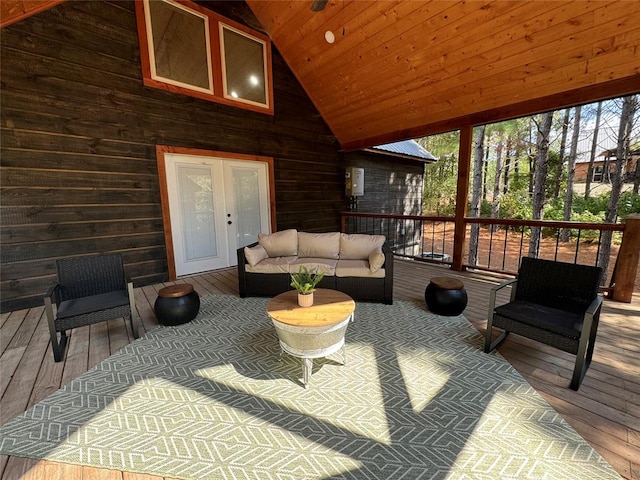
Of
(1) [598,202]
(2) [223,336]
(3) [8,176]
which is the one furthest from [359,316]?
(1) [598,202]

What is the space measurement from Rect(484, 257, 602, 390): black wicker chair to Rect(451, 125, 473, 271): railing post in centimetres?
226

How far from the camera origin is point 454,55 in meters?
3.69

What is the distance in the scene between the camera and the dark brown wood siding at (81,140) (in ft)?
10.6

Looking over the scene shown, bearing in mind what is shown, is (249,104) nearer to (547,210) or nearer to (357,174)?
(357,174)

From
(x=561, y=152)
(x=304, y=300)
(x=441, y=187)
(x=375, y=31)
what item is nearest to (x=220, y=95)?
(x=375, y=31)

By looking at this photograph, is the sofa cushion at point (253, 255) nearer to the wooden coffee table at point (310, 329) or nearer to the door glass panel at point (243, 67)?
the wooden coffee table at point (310, 329)

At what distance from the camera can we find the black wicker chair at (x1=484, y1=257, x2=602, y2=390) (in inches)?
75.6

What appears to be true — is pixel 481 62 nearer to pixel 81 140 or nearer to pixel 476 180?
pixel 476 180

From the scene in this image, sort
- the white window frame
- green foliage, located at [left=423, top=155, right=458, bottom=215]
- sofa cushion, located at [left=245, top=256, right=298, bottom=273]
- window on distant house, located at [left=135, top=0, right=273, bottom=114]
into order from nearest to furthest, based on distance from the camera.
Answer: sofa cushion, located at [left=245, top=256, right=298, bottom=273]
window on distant house, located at [left=135, top=0, right=273, bottom=114]
the white window frame
green foliage, located at [left=423, top=155, right=458, bottom=215]

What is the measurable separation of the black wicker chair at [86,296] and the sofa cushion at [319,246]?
82.8 inches

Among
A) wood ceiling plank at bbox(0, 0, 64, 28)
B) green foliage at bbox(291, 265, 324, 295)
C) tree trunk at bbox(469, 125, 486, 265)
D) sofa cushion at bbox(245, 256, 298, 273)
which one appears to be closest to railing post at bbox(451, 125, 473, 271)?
Answer: tree trunk at bbox(469, 125, 486, 265)

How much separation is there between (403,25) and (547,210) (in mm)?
10183

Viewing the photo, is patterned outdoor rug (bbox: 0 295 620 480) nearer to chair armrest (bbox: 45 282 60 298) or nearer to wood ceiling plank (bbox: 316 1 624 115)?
chair armrest (bbox: 45 282 60 298)

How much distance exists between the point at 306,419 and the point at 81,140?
174 inches
